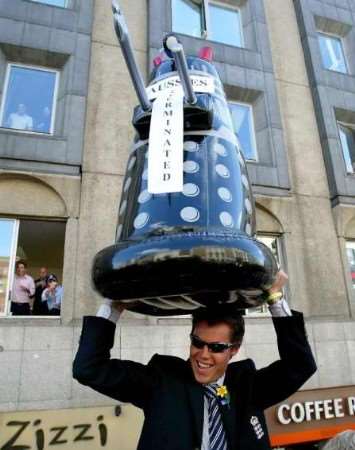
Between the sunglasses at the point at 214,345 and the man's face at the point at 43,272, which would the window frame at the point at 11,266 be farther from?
the sunglasses at the point at 214,345

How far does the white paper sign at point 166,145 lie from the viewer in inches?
86.4

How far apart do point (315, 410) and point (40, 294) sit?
197 inches

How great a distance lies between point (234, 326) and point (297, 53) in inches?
378

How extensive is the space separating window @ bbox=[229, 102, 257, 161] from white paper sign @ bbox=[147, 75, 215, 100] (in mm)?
5806

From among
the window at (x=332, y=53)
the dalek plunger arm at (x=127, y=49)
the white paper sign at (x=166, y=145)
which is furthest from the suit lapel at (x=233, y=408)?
the window at (x=332, y=53)

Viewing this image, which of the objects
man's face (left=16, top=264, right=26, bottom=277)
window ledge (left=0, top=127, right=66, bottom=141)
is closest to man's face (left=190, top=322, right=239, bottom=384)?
man's face (left=16, top=264, right=26, bottom=277)

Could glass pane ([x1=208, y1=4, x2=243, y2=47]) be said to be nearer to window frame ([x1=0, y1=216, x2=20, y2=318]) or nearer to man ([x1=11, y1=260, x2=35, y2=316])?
window frame ([x1=0, y1=216, x2=20, y2=318])

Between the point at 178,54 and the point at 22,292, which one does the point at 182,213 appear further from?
the point at 22,292

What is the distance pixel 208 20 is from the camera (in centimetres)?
970

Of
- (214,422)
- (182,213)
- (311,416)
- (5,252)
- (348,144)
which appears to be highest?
(348,144)

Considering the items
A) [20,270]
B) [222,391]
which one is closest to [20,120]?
[20,270]

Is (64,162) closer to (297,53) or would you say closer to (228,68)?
(228,68)

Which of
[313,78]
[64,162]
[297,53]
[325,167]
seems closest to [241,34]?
[297,53]

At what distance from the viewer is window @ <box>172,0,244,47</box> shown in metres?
9.42
